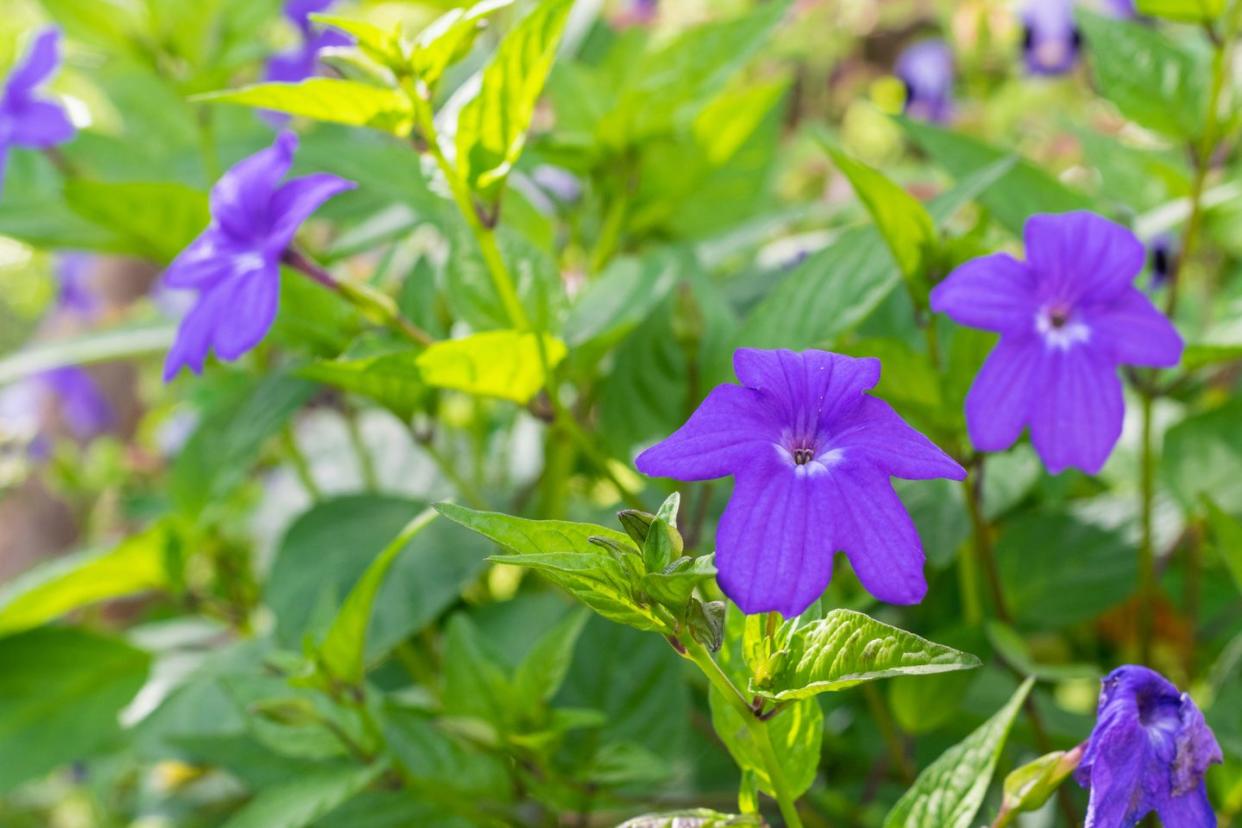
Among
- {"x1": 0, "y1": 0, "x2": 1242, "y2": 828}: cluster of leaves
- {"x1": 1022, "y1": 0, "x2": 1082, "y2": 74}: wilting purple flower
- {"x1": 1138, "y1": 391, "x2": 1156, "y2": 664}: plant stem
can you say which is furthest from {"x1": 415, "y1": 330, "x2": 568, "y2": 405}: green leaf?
{"x1": 1022, "y1": 0, "x2": 1082, "y2": 74}: wilting purple flower

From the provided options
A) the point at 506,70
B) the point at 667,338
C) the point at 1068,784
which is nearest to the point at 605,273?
the point at 667,338

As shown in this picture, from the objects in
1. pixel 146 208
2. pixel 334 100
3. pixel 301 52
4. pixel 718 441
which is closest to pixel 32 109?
pixel 146 208

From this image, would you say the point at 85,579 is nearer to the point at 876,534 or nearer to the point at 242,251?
the point at 242,251

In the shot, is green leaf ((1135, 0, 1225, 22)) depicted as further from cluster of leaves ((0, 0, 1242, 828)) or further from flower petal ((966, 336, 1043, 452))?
flower petal ((966, 336, 1043, 452))

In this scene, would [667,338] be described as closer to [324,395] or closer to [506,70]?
[506,70]

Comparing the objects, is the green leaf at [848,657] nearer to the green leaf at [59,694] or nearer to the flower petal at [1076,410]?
the flower petal at [1076,410]

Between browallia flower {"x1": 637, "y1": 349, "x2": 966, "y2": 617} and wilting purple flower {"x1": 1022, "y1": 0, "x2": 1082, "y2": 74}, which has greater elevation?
browallia flower {"x1": 637, "y1": 349, "x2": 966, "y2": 617}
